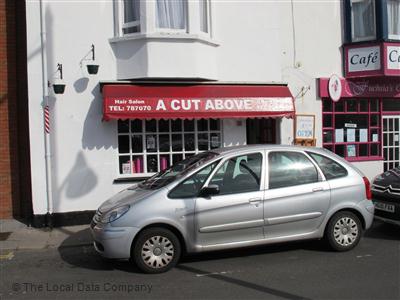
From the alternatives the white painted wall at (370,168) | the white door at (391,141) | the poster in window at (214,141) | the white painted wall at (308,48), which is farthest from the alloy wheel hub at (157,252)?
the white door at (391,141)

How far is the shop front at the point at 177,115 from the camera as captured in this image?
404 inches

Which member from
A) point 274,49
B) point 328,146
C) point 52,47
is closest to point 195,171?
point 52,47

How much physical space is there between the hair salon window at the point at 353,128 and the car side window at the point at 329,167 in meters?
5.14

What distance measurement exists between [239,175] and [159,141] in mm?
4439

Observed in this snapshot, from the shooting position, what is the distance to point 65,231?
969 centimetres

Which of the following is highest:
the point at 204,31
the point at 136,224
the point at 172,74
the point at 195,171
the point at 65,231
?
A: the point at 204,31

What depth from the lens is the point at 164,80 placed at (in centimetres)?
1070

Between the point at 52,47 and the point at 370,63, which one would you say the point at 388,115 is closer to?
the point at 370,63

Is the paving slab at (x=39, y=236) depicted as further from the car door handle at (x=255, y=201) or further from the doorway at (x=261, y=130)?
the doorway at (x=261, y=130)

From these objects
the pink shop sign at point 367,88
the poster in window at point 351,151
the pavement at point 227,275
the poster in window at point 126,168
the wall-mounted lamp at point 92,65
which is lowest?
the pavement at point 227,275

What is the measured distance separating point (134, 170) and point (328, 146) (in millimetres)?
4906

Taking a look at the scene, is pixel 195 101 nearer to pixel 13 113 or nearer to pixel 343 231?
pixel 13 113

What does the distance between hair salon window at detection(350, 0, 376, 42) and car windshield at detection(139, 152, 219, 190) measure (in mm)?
7034

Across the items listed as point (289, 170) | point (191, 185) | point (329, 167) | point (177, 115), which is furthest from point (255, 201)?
point (177, 115)
